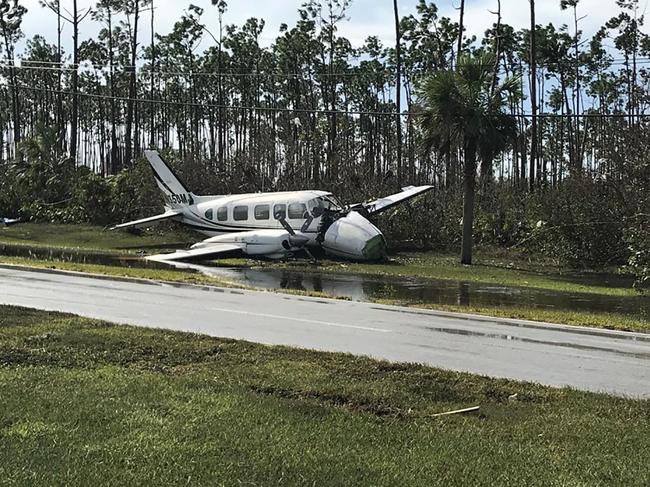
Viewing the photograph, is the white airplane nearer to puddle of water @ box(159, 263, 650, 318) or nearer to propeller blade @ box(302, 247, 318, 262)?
propeller blade @ box(302, 247, 318, 262)

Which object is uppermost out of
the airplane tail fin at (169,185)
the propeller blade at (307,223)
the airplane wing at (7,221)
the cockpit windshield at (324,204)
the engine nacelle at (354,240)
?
the airplane tail fin at (169,185)

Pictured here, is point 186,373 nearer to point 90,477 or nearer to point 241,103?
point 90,477

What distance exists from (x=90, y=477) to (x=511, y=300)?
1491 cm

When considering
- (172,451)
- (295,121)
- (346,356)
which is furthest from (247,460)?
(295,121)

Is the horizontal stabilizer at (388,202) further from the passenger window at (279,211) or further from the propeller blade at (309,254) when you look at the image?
the propeller blade at (309,254)

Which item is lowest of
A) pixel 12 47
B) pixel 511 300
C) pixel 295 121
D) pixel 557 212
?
pixel 511 300

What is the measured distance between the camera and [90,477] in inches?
184

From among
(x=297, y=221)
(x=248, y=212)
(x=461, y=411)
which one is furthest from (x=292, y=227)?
(x=461, y=411)

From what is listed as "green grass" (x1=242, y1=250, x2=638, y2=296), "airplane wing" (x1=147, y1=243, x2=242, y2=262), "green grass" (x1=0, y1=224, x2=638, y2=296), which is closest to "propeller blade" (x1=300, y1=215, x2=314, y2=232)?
"green grass" (x1=0, y1=224, x2=638, y2=296)

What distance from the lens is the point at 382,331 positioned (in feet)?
40.0

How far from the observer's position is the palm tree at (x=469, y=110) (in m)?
26.3

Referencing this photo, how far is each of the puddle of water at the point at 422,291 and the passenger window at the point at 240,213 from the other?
19.8 ft

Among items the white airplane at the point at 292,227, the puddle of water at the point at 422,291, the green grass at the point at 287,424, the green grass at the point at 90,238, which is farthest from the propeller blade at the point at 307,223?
the green grass at the point at 287,424

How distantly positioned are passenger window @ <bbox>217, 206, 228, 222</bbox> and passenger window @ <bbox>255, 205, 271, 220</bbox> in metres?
2.16
